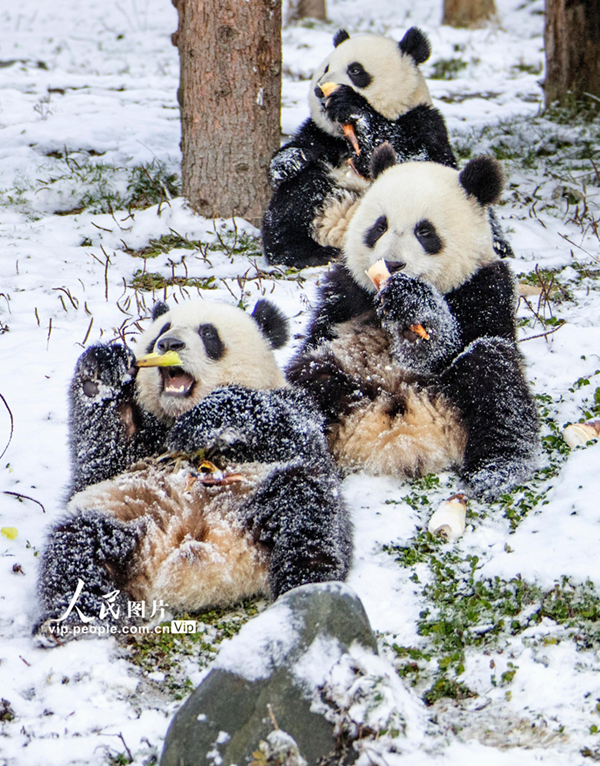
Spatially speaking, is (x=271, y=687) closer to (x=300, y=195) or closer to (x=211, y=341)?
(x=211, y=341)

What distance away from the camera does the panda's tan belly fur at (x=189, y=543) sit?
2906mm

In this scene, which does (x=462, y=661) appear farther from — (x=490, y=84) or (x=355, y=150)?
(x=490, y=84)

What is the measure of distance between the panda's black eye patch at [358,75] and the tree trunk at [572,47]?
3854 mm

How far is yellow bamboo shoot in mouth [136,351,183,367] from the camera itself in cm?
342

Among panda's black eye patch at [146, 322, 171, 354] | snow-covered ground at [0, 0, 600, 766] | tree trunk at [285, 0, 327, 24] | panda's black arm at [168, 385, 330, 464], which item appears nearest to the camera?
snow-covered ground at [0, 0, 600, 766]

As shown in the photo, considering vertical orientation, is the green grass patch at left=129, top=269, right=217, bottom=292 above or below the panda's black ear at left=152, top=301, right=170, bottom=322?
below

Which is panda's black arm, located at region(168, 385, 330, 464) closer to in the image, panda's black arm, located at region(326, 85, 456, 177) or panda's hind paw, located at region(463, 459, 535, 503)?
panda's hind paw, located at region(463, 459, 535, 503)

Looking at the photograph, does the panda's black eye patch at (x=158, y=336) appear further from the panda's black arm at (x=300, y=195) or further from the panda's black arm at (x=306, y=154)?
the panda's black arm at (x=306, y=154)

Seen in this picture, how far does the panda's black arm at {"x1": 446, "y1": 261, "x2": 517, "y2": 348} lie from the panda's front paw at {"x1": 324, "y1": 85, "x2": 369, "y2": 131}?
216 cm

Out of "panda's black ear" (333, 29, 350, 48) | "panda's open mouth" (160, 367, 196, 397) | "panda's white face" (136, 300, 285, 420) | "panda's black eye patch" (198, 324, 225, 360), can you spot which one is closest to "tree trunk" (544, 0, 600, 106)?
Result: "panda's black ear" (333, 29, 350, 48)

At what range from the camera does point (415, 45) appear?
19.4ft

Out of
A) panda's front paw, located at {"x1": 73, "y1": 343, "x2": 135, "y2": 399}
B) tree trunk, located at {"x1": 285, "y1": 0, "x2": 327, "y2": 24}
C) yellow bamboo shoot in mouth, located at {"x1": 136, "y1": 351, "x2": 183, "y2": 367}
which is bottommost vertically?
panda's front paw, located at {"x1": 73, "y1": 343, "x2": 135, "y2": 399}

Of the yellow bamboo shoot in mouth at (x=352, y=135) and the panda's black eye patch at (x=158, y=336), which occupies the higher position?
the yellow bamboo shoot in mouth at (x=352, y=135)

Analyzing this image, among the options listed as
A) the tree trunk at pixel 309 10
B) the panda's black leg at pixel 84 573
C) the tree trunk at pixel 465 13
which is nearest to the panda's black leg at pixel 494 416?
the panda's black leg at pixel 84 573
